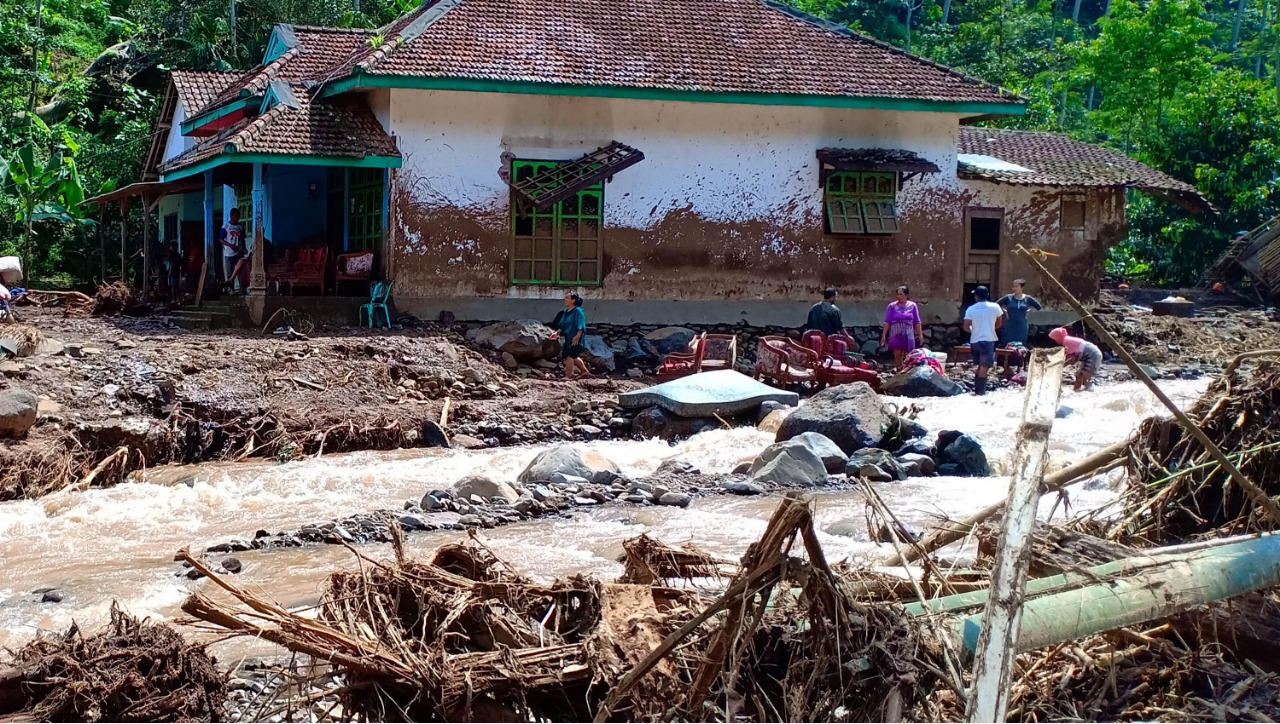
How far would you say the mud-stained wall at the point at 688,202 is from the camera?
1862cm

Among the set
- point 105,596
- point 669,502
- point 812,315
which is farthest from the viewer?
point 812,315

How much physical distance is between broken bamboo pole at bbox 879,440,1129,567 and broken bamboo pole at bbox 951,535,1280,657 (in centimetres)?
61

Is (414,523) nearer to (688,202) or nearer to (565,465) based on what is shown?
(565,465)

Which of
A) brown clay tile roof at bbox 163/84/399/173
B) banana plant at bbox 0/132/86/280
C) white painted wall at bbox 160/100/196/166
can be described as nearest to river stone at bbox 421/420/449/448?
brown clay tile roof at bbox 163/84/399/173

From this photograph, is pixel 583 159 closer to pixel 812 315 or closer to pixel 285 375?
pixel 812 315

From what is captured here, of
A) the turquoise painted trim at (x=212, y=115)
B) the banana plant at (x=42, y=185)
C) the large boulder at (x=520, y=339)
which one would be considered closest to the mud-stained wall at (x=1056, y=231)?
the large boulder at (x=520, y=339)

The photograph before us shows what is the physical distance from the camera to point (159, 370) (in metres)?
13.7

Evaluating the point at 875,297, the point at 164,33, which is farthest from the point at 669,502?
the point at 164,33

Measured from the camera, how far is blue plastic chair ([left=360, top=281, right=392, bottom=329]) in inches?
711

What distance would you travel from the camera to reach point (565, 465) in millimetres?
11695

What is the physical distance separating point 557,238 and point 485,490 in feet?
29.9

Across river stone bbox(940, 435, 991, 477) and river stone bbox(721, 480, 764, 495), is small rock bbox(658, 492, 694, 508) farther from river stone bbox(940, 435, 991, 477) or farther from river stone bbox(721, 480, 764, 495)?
river stone bbox(940, 435, 991, 477)

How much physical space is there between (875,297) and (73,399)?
41.0 ft

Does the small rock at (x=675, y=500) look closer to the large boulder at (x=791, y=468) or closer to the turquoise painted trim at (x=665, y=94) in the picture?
the large boulder at (x=791, y=468)
